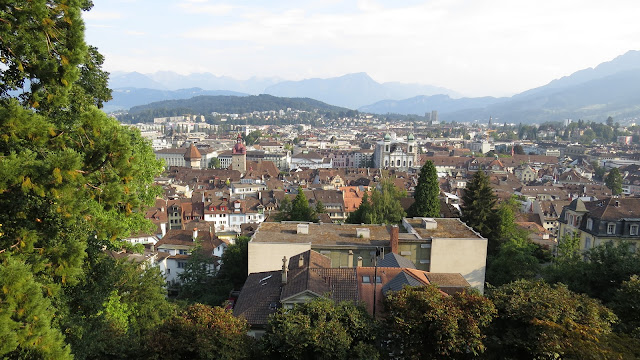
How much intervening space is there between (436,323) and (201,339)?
15.1 feet

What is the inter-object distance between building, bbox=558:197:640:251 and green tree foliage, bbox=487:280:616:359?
16.7m

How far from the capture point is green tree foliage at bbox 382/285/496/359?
30.0ft

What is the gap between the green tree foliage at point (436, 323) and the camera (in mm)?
9156

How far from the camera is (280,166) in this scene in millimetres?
101812

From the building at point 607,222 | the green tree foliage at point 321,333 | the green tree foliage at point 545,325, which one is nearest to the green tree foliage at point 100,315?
the green tree foliage at point 321,333

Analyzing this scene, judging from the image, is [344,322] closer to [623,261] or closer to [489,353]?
[489,353]

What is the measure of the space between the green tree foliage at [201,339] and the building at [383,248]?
9.70 meters

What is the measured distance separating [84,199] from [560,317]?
8.58m

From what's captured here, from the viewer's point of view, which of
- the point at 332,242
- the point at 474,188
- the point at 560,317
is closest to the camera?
the point at 560,317

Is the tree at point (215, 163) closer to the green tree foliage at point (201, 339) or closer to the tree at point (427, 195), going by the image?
the tree at point (427, 195)

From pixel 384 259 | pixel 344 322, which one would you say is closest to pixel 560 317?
pixel 344 322

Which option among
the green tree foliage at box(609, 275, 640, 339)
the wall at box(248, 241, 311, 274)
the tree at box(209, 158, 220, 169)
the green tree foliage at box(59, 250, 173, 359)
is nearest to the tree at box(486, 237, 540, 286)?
the wall at box(248, 241, 311, 274)

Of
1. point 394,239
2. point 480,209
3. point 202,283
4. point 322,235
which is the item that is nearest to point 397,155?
point 480,209

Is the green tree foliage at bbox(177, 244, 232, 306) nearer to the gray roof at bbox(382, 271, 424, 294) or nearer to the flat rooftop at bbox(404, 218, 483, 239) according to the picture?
the flat rooftop at bbox(404, 218, 483, 239)
